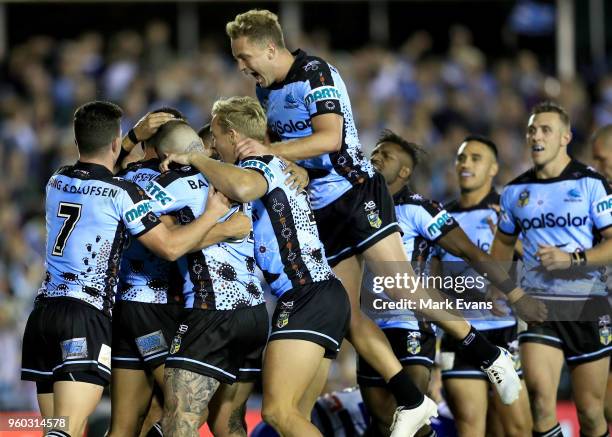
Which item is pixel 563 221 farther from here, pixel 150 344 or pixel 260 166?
pixel 150 344

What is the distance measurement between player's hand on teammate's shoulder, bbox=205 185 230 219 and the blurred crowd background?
7.57 meters

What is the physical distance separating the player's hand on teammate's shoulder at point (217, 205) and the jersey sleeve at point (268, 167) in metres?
0.26

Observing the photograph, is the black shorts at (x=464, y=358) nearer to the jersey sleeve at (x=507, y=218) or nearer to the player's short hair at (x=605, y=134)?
the jersey sleeve at (x=507, y=218)

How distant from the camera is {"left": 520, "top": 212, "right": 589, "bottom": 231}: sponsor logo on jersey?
Result: 9.12 m

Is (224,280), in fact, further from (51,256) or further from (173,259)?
(51,256)

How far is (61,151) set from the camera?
1627 centimetres

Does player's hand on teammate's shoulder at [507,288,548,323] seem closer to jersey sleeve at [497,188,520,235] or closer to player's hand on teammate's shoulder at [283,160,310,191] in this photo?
jersey sleeve at [497,188,520,235]

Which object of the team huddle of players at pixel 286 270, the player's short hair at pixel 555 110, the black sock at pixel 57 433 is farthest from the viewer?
the player's short hair at pixel 555 110

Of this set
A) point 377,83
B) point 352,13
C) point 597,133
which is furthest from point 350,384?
point 352,13

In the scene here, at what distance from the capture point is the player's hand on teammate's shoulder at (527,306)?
9.13 m

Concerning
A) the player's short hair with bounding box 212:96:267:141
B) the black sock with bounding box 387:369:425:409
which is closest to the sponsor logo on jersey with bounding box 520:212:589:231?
the black sock with bounding box 387:369:425:409

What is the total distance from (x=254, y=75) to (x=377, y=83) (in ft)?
33.2

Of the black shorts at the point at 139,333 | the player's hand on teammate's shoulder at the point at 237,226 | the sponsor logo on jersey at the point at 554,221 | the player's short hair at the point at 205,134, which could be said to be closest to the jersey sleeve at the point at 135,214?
the player's hand on teammate's shoulder at the point at 237,226

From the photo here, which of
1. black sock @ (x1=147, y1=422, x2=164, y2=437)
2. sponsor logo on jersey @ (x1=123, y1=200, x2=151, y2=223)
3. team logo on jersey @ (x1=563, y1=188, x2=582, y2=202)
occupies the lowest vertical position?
black sock @ (x1=147, y1=422, x2=164, y2=437)
